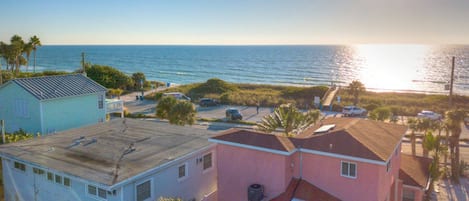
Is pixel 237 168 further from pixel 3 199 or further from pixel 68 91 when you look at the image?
pixel 68 91

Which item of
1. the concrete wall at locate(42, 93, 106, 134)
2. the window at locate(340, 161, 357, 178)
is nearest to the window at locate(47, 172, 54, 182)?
the concrete wall at locate(42, 93, 106, 134)

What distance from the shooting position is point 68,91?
82.1ft

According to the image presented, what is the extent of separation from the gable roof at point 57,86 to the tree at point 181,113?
550 cm

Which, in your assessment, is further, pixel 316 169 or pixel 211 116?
pixel 211 116

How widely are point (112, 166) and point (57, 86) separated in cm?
1367

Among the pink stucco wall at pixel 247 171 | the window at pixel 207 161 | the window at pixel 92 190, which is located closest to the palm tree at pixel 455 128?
the pink stucco wall at pixel 247 171

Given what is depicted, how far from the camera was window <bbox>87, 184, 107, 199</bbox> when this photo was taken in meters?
13.0

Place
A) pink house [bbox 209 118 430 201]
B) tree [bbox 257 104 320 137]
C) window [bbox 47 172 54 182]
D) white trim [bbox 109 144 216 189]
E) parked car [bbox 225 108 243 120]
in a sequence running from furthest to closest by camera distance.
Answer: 1. parked car [bbox 225 108 243 120]
2. tree [bbox 257 104 320 137]
3. window [bbox 47 172 54 182]
4. pink house [bbox 209 118 430 201]
5. white trim [bbox 109 144 216 189]

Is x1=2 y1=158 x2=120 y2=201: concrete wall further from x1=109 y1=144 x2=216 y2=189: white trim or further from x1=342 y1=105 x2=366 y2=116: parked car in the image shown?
x1=342 y1=105 x2=366 y2=116: parked car

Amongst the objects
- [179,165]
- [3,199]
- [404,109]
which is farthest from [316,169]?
[404,109]

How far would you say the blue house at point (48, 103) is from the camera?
2341cm

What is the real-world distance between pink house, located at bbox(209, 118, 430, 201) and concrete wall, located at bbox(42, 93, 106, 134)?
13739 millimetres

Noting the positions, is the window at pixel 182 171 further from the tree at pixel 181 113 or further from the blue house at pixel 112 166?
the tree at pixel 181 113

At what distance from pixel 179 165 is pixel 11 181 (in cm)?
772
